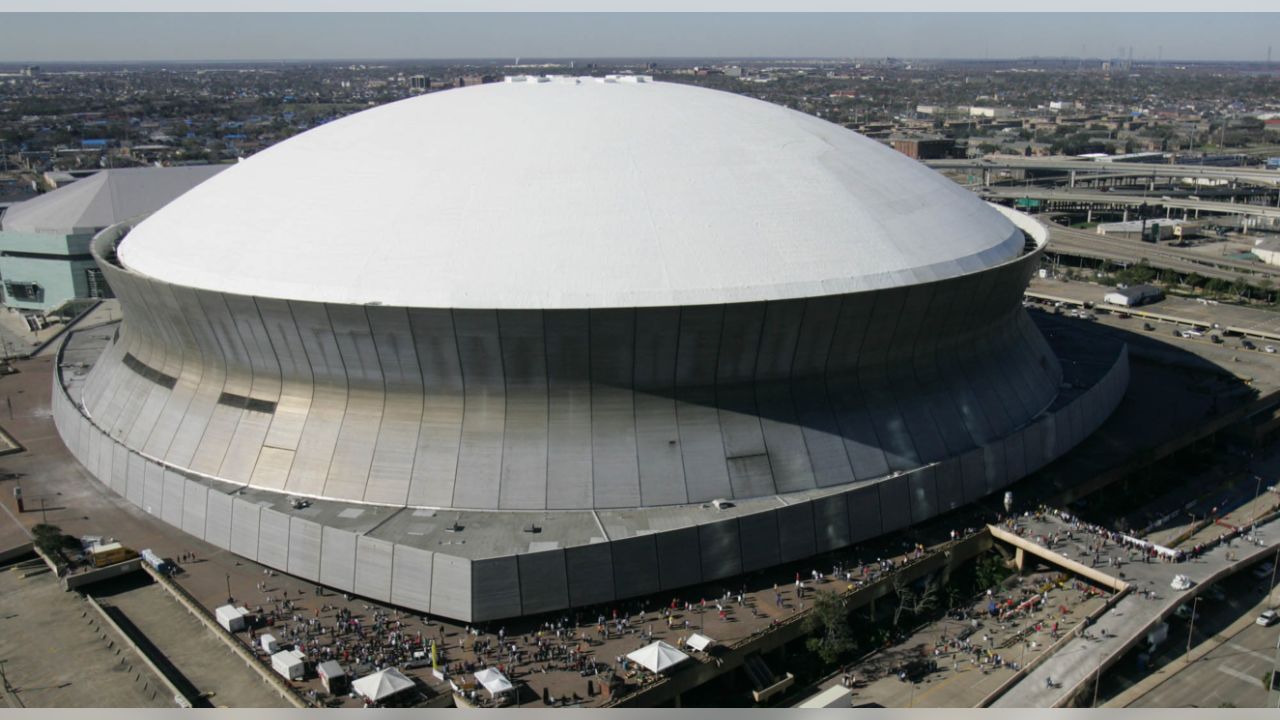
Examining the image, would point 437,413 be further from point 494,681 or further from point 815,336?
point 815,336

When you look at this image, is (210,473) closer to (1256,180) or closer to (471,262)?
(471,262)

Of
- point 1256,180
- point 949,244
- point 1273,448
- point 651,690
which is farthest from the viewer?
point 1256,180

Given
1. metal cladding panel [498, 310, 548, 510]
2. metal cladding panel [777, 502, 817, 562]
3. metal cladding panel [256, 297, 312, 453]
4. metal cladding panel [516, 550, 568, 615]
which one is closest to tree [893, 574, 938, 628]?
metal cladding panel [777, 502, 817, 562]

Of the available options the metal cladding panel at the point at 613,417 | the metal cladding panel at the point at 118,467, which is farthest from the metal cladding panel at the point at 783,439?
the metal cladding panel at the point at 118,467

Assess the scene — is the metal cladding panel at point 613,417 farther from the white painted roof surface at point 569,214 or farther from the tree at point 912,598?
the tree at point 912,598

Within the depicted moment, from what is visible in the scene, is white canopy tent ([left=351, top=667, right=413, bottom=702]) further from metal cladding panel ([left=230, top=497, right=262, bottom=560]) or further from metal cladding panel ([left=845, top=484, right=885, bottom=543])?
metal cladding panel ([left=845, top=484, right=885, bottom=543])

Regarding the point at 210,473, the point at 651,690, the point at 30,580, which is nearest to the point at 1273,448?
the point at 651,690
